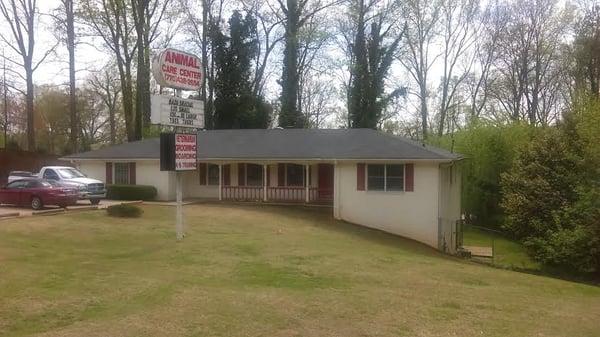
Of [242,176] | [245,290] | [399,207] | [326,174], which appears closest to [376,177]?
[399,207]

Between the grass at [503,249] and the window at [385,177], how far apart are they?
5.35 meters

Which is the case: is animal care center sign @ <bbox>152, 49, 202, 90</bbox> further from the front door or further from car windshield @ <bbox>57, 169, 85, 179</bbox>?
the front door

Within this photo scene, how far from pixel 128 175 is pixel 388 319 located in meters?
25.1

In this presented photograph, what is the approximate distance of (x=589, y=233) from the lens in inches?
890

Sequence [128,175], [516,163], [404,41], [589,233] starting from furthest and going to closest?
[404,41] < [128,175] < [516,163] < [589,233]

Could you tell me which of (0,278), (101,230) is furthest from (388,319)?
(101,230)

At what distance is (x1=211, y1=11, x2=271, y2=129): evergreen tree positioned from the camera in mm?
45781

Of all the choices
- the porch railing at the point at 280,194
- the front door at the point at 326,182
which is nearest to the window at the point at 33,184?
the porch railing at the point at 280,194

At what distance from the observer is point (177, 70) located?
57.0 ft

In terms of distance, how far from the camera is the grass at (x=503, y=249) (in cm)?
2439

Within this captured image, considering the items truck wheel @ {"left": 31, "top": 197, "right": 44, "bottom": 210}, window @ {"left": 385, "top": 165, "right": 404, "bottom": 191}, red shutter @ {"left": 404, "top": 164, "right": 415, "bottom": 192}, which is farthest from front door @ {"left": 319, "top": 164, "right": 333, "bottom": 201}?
truck wheel @ {"left": 31, "top": 197, "right": 44, "bottom": 210}

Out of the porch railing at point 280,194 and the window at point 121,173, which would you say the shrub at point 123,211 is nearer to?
the porch railing at point 280,194

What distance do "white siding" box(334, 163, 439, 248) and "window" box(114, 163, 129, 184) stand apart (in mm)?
12422

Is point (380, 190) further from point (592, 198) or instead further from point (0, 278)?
point (0, 278)
